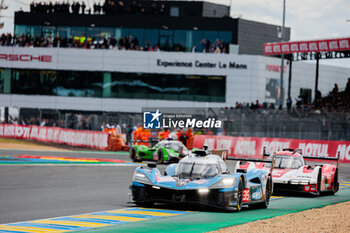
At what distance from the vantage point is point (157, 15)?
210 ft

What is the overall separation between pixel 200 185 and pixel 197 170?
850 millimetres

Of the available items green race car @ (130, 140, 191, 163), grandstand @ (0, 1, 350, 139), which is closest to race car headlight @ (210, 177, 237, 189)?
green race car @ (130, 140, 191, 163)

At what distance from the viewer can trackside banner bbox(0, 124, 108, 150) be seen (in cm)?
4382

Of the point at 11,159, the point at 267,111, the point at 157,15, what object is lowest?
the point at 11,159

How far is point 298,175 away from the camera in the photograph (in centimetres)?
1767

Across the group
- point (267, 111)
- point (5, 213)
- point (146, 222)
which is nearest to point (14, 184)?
point (5, 213)

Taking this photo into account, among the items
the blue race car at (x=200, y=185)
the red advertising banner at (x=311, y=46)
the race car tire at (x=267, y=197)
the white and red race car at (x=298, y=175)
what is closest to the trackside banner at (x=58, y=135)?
the red advertising banner at (x=311, y=46)

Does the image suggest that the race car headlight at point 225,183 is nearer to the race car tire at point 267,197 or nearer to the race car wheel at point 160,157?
the race car tire at point 267,197

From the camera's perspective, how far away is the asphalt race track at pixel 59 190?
41.5 ft

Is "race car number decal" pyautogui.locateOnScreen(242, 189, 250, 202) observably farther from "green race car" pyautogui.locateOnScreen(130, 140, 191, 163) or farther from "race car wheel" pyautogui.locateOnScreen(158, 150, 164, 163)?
"race car wheel" pyautogui.locateOnScreen(158, 150, 164, 163)

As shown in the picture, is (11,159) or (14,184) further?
(11,159)

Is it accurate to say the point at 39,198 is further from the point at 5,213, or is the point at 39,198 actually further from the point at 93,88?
the point at 93,88

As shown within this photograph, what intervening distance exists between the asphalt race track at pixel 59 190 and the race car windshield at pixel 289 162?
4234mm

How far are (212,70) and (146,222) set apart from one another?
166 feet
